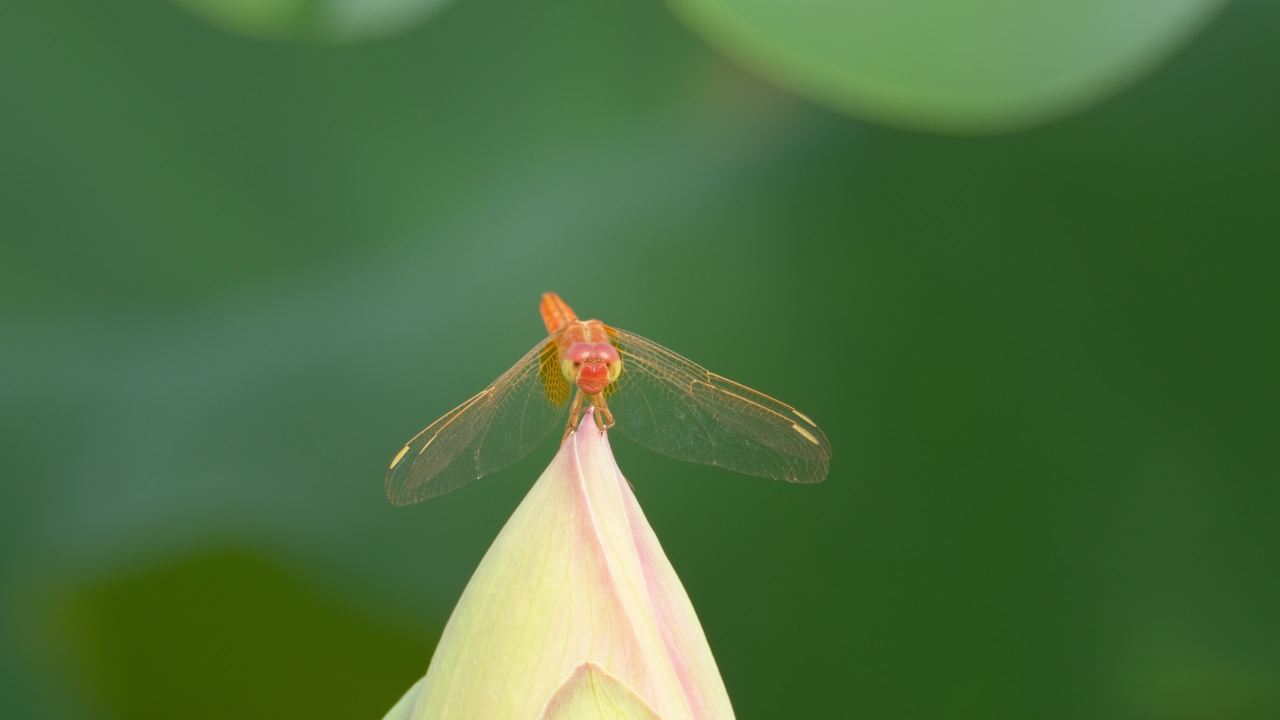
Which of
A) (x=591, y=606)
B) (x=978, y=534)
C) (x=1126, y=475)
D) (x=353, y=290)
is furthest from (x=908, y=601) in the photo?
(x=591, y=606)

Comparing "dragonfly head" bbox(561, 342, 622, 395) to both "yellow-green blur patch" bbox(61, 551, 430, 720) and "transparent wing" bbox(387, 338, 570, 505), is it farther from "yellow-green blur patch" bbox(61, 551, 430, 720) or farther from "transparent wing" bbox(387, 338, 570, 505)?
"yellow-green blur patch" bbox(61, 551, 430, 720)

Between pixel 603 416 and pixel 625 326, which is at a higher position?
pixel 625 326

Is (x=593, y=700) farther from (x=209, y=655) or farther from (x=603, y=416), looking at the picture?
(x=209, y=655)

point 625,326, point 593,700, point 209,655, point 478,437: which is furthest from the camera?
point 625,326

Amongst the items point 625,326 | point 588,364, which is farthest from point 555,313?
point 625,326

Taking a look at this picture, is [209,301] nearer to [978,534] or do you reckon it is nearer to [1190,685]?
[978,534]

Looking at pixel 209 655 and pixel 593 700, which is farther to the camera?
pixel 209 655
